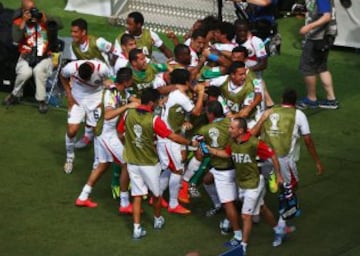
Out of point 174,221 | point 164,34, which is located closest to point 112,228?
point 174,221

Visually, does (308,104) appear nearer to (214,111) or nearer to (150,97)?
(214,111)

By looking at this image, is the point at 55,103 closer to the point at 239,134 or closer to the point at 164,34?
the point at 164,34

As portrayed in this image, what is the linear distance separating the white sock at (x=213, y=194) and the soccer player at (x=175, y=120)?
1.20ft

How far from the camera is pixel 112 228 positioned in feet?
42.5

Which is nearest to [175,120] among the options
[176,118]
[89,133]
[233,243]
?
[176,118]

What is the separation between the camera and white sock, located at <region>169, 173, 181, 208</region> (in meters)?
13.2

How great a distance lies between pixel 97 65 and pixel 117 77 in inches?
43.7

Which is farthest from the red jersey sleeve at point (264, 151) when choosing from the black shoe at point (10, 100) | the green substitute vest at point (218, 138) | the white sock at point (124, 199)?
the black shoe at point (10, 100)

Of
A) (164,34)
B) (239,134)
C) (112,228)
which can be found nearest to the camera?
(239,134)

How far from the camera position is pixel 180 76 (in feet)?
42.8

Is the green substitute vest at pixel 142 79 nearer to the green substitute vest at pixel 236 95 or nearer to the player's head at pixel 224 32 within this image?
the green substitute vest at pixel 236 95

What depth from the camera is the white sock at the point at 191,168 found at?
1355 cm

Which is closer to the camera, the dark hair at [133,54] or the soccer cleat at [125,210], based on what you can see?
the soccer cleat at [125,210]

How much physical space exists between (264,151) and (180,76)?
1603 millimetres
